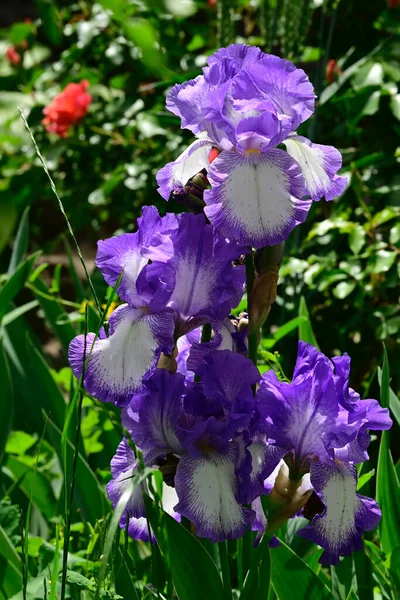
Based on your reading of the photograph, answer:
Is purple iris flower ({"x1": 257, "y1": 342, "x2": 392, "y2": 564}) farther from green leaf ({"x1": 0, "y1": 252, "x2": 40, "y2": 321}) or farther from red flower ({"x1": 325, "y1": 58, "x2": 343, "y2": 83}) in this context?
red flower ({"x1": 325, "y1": 58, "x2": 343, "y2": 83})

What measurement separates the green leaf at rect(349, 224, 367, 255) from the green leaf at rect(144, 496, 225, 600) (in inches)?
38.2

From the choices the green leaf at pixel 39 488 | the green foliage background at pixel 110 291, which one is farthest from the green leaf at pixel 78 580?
the green leaf at pixel 39 488

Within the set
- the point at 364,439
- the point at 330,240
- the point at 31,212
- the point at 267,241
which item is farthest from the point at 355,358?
the point at 31,212

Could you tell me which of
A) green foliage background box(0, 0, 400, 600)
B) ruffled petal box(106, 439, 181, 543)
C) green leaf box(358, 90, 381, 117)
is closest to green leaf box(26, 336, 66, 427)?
green foliage background box(0, 0, 400, 600)

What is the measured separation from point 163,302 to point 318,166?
0.21m

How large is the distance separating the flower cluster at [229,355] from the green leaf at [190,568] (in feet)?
0.17

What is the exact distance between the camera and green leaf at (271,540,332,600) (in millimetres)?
953

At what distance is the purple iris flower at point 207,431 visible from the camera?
760 millimetres

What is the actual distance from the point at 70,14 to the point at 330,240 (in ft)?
5.28

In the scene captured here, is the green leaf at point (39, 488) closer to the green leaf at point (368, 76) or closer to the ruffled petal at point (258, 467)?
the ruffled petal at point (258, 467)

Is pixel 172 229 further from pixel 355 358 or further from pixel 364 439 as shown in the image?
pixel 355 358

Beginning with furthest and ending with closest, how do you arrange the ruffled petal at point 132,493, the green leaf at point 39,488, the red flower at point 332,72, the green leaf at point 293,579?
the red flower at point 332,72 < the green leaf at point 39,488 < the green leaf at point 293,579 < the ruffled petal at point 132,493

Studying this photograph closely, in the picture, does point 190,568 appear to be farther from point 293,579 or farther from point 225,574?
point 293,579

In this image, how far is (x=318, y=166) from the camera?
801 mm
